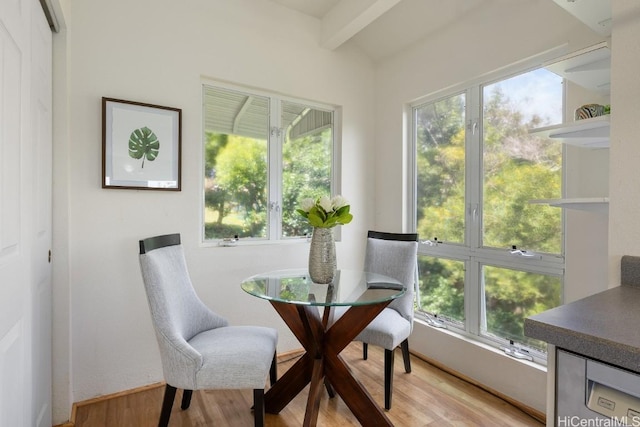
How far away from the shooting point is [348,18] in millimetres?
2570

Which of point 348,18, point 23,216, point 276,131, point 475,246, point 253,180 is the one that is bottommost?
point 475,246

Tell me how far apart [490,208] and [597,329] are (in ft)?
5.67

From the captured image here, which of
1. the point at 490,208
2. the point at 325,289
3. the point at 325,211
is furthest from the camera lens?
the point at 490,208

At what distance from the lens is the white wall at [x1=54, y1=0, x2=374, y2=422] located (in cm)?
200

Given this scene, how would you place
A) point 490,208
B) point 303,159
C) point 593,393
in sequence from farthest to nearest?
point 303,159 → point 490,208 → point 593,393

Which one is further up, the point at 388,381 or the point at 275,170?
the point at 275,170

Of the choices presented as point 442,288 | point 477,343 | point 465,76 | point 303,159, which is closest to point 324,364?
point 477,343

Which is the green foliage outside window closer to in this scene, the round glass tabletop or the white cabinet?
the round glass tabletop

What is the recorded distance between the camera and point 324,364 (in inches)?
73.4

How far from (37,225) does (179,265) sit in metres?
0.69

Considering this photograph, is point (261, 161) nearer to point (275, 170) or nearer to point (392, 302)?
point (275, 170)

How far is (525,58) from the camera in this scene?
2094 mm

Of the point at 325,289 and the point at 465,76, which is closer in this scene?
the point at 325,289

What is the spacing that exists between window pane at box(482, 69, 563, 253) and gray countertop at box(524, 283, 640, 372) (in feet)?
3.99
